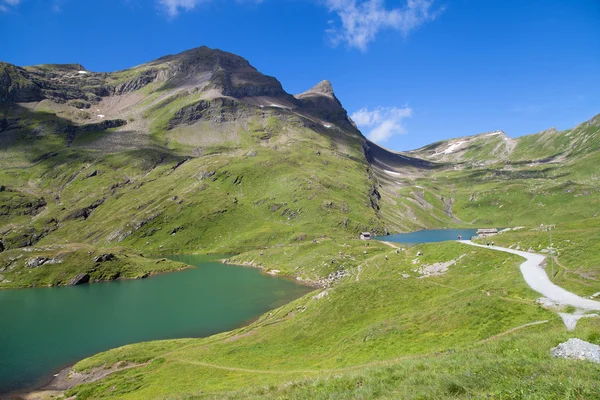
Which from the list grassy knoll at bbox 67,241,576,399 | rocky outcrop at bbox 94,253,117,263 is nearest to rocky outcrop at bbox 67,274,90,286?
rocky outcrop at bbox 94,253,117,263

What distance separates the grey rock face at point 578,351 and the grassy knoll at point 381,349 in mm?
598

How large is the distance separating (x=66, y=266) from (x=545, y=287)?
166 metres

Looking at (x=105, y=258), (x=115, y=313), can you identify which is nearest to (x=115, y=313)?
(x=115, y=313)

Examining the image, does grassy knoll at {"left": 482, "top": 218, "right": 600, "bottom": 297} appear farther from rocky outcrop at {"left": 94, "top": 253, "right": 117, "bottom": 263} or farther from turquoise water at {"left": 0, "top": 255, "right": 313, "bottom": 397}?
rocky outcrop at {"left": 94, "top": 253, "right": 117, "bottom": 263}

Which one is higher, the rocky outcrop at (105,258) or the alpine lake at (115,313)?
the rocky outcrop at (105,258)

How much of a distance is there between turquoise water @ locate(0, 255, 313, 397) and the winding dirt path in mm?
57615

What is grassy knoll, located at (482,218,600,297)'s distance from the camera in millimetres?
36750

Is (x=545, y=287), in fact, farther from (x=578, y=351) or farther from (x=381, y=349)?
(x=578, y=351)

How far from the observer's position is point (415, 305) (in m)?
45.8

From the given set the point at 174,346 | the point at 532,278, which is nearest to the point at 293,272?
the point at 174,346

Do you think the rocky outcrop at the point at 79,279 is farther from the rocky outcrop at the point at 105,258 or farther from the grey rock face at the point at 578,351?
the grey rock face at the point at 578,351

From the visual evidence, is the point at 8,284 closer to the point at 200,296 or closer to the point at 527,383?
the point at 200,296

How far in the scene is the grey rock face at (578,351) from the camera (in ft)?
43.1

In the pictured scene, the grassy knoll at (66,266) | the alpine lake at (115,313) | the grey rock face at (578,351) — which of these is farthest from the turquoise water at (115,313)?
the grey rock face at (578,351)
